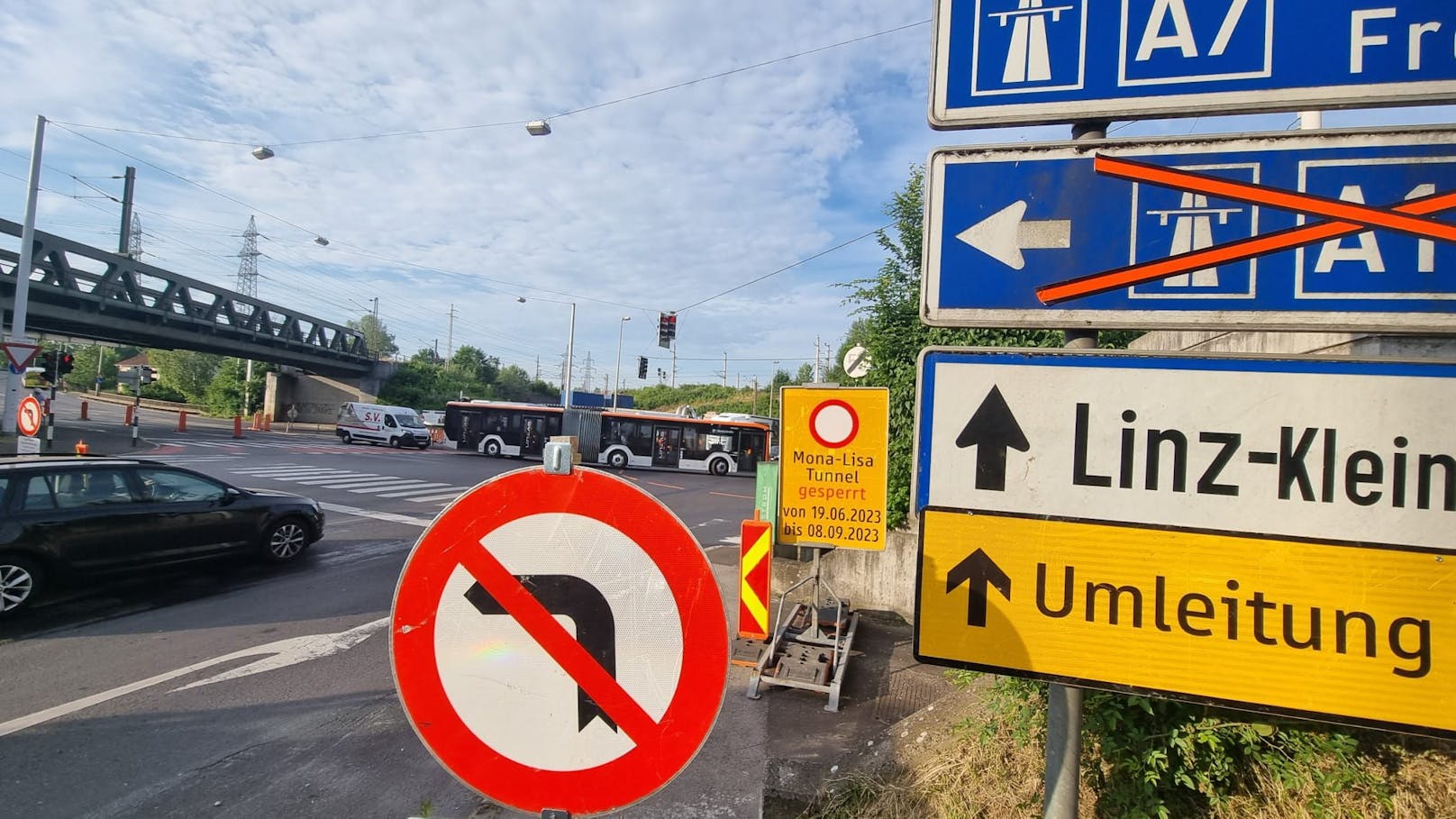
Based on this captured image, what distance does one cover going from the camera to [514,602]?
1.43 metres

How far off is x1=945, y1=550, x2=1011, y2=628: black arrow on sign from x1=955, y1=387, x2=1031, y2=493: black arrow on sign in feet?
0.57

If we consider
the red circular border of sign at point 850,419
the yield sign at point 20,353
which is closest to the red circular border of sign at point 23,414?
the yield sign at point 20,353

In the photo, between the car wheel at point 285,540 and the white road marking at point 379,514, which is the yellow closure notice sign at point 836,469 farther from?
the white road marking at point 379,514

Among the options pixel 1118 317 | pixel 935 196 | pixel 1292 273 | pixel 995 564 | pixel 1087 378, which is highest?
pixel 935 196

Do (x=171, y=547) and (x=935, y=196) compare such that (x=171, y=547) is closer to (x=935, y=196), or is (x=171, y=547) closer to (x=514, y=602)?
(x=514, y=602)

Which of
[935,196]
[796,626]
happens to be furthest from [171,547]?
[935,196]

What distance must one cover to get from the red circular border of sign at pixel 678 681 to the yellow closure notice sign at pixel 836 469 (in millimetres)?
4200

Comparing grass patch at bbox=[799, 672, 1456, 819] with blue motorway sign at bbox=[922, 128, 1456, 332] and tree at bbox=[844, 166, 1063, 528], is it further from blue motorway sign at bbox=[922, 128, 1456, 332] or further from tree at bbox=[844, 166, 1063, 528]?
tree at bbox=[844, 166, 1063, 528]

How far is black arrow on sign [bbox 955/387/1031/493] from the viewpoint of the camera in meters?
1.55

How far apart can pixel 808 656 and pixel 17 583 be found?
25.0 feet

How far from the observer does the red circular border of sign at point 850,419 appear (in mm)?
5527

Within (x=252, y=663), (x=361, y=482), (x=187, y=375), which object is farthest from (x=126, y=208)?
(x=187, y=375)

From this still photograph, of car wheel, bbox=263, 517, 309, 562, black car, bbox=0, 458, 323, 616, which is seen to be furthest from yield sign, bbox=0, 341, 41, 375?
car wheel, bbox=263, 517, 309, 562

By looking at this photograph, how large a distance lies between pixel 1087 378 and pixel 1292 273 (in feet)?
1.58
